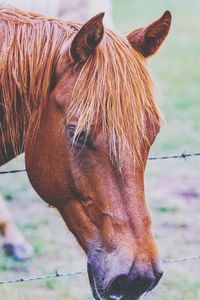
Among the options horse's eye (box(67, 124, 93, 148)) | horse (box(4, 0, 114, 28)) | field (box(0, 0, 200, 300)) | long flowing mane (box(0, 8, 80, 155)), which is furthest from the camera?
horse (box(4, 0, 114, 28))

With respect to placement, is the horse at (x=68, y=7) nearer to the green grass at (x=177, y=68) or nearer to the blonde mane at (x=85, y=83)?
the green grass at (x=177, y=68)

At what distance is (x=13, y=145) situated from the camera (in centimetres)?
265

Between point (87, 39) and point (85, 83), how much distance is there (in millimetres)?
168

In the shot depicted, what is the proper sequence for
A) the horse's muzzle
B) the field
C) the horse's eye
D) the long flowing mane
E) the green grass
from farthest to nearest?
the green grass
the field
the long flowing mane
the horse's eye
the horse's muzzle

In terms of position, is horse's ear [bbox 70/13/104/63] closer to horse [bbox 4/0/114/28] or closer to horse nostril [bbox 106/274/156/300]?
horse nostril [bbox 106/274/156/300]

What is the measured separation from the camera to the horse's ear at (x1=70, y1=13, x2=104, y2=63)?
2.38 m

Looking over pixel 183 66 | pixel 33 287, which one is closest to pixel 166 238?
pixel 33 287

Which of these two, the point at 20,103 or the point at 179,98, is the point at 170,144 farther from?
Answer: the point at 20,103

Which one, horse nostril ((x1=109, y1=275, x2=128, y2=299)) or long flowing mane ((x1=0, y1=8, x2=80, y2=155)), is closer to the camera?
horse nostril ((x1=109, y1=275, x2=128, y2=299))

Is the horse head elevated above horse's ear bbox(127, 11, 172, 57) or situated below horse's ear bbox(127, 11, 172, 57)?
below

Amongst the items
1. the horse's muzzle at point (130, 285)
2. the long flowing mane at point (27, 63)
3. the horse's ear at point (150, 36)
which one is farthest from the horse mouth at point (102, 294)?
the horse's ear at point (150, 36)

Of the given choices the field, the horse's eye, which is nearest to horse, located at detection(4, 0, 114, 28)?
the field

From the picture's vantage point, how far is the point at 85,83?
2.44 m

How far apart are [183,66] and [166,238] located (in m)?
7.76
